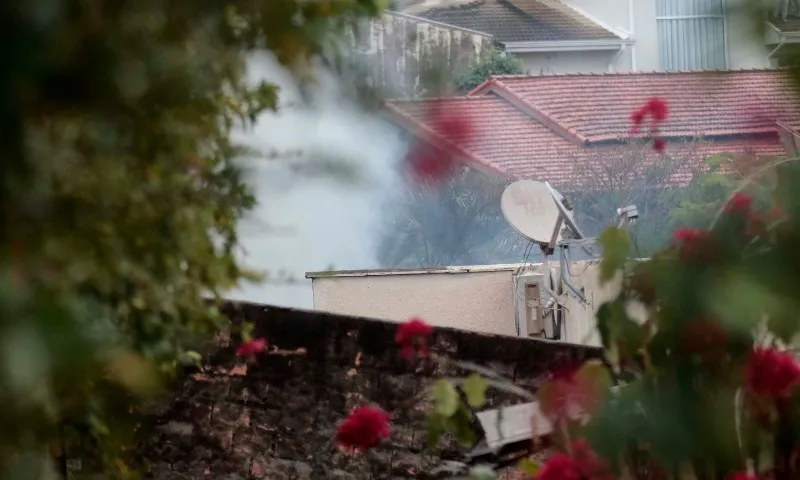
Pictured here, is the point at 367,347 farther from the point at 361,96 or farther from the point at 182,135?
the point at 361,96

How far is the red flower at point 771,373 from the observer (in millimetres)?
1360

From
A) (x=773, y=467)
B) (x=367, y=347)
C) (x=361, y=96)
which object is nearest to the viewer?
(x=361, y=96)

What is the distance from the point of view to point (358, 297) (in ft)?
21.6

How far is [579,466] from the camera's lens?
148cm

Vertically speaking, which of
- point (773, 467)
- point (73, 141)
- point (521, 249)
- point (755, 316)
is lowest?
point (773, 467)

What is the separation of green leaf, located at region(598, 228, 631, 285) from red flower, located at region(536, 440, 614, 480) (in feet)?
0.84

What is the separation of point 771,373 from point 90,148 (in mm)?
1052

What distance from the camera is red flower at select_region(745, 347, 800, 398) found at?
4.46ft

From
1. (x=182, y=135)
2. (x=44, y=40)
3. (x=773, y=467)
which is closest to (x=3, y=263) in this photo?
(x=44, y=40)

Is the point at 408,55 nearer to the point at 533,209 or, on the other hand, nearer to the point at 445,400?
the point at 445,400

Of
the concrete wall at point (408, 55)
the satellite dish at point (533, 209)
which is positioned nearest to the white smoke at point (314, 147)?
the concrete wall at point (408, 55)

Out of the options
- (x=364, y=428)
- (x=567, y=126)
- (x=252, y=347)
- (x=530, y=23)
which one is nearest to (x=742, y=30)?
(x=364, y=428)

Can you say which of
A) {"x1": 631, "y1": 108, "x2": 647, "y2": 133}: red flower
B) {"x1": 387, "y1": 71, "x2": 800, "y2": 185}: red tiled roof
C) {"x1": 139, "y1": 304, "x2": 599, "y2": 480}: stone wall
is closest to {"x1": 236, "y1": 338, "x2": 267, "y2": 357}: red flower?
{"x1": 139, "y1": 304, "x2": 599, "y2": 480}: stone wall

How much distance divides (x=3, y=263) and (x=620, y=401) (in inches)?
42.4
